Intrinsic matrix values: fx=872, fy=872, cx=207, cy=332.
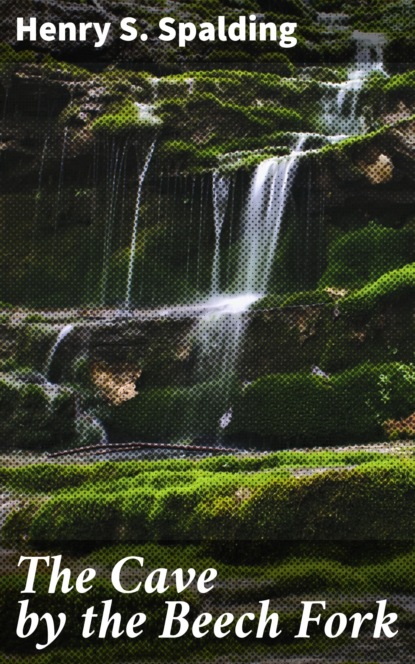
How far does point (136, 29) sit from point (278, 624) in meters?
7.51

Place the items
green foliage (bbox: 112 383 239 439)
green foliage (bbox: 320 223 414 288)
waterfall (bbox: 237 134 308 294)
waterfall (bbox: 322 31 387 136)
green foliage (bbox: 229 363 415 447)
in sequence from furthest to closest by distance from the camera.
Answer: waterfall (bbox: 322 31 387 136) → waterfall (bbox: 237 134 308 294) → green foliage (bbox: 320 223 414 288) → green foliage (bbox: 112 383 239 439) → green foliage (bbox: 229 363 415 447)

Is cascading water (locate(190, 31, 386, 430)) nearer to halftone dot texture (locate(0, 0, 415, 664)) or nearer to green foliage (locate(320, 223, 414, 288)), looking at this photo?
halftone dot texture (locate(0, 0, 415, 664))

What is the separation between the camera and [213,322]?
920cm

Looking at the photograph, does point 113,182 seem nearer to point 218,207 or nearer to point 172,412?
point 218,207

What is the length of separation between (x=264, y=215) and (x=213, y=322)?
139 cm

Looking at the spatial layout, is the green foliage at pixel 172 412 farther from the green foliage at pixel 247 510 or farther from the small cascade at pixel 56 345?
the green foliage at pixel 247 510

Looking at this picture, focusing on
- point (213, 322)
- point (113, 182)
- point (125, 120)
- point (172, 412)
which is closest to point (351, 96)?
point (125, 120)

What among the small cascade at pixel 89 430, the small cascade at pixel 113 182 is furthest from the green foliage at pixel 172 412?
the small cascade at pixel 113 182

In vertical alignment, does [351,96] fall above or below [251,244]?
above

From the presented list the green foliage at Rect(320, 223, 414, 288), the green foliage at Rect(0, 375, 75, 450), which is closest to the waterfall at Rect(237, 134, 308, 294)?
the green foliage at Rect(320, 223, 414, 288)

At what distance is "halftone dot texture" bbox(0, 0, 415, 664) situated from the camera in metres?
6.01

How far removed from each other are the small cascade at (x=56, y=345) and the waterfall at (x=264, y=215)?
1.91 metres

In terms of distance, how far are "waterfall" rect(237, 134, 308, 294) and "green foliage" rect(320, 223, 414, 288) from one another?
2.23 feet

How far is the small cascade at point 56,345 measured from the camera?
9132 millimetres
